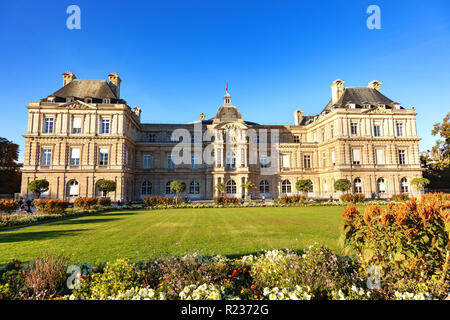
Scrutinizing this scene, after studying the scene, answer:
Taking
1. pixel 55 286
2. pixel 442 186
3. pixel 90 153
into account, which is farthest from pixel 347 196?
pixel 90 153

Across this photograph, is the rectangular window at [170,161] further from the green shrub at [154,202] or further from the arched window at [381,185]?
the arched window at [381,185]

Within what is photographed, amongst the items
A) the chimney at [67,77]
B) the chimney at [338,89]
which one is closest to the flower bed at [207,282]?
the chimney at [67,77]

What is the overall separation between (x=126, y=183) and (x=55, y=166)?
9213mm

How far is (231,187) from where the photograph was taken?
38188 millimetres

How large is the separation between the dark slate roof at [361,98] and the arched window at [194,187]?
2564 centimetres

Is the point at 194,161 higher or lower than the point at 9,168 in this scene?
higher

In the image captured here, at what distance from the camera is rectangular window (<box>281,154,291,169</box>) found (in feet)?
138

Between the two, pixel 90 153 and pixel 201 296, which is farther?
pixel 90 153

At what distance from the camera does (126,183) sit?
34375 mm

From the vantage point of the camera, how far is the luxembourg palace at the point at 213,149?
1283 inches

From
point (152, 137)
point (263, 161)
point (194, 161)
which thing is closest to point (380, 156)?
point (263, 161)

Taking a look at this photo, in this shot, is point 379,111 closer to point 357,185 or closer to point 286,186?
point 357,185

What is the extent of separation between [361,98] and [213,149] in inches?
1011

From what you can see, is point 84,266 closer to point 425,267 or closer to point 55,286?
point 55,286
